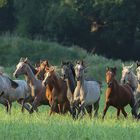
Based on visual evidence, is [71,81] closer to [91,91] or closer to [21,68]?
[91,91]

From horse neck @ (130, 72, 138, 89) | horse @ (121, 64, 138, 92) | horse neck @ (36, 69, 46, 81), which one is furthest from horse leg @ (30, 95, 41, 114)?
horse neck @ (130, 72, 138, 89)

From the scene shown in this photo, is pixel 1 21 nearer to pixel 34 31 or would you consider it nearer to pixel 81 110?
pixel 34 31

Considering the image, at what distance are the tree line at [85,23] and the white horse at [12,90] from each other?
36.4m

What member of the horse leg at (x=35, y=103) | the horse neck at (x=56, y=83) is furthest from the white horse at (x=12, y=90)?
the horse neck at (x=56, y=83)

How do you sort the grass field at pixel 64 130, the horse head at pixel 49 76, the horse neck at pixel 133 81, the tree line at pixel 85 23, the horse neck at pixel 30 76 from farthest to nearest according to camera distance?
the tree line at pixel 85 23 < the horse neck at pixel 30 76 < the horse neck at pixel 133 81 < the horse head at pixel 49 76 < the grass field at pixel 64 130

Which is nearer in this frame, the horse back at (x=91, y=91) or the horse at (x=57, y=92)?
the horse back at (x=91, y=91)

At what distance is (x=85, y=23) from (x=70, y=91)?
40.3 meters

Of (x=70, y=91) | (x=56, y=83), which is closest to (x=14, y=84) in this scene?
(x=56, y=83)

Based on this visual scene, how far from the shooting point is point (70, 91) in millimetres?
20953

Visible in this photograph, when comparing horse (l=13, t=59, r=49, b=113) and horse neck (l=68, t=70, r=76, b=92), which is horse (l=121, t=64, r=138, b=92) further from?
horse (l=13, t=59, r=49, b=113)

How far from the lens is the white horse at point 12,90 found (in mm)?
21906

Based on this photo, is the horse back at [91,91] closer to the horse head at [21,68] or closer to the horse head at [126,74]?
the horse head at [126,74]

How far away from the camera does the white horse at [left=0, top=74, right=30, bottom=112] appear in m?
21.9

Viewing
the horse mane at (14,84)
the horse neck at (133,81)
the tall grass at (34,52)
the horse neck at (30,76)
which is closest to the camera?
the horse neck at (133,81)
